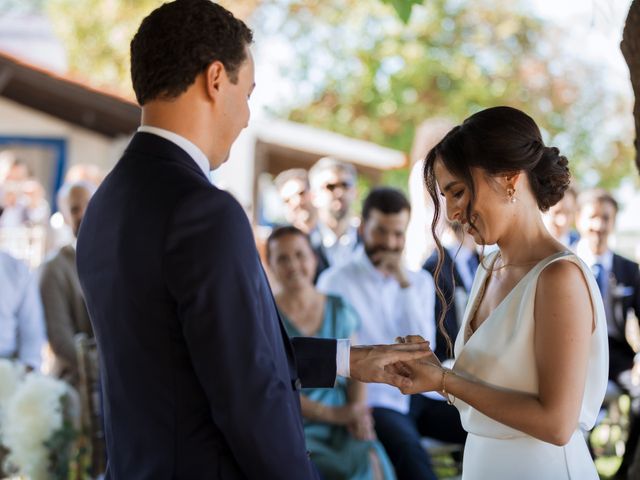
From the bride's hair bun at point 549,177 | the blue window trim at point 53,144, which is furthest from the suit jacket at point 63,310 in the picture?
the blue window trim at point 53,144

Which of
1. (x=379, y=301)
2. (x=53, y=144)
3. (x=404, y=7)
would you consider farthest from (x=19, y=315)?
(x=53, y=144)

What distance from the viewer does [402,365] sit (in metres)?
2.91

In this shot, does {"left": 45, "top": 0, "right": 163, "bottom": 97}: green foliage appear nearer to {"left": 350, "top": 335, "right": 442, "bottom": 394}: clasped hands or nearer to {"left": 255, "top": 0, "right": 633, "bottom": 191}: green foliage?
{"left": 255, "top": 0, "right": 633, "bottom": 191}: green foliage

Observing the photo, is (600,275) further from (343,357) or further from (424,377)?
(424,377)

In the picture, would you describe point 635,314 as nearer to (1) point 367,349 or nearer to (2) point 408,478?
(2) point 408,478

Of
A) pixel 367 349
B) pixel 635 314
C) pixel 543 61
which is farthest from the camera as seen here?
pixel 543 61

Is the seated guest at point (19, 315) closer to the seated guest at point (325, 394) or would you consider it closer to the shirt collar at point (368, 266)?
the seated guest at point (325, 394)

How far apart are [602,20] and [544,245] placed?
181cm

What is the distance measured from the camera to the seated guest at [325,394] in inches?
208

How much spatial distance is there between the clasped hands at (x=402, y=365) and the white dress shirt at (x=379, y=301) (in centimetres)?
294

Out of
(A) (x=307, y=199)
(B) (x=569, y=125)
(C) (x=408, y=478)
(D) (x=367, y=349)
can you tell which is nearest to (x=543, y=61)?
(B) (x=569, y=125)

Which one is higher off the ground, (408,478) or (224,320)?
(224,320)

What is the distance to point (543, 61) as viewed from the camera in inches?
986

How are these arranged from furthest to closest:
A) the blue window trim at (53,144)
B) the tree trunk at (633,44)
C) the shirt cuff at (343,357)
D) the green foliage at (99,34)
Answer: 1. the green foliage at (99,34)
2. the blue window trim at (53,144)
3. the tree trunk at (633,44)
4. the shirt cuff at (343,357)
